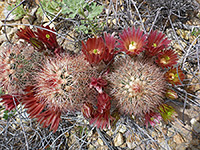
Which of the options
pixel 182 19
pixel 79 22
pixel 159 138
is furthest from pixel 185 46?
pixel 79 22

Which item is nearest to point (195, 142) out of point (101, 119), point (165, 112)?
point (165, 112)

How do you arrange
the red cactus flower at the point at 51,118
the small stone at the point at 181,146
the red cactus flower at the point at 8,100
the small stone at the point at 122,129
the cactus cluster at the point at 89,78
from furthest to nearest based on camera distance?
1. the small stone at the point at 122,129
2. the small stone at the point at 181,146
3. the red cactus flower at the point at 8,100
4. the red cactus flower at the point at 51,118
5. the cactus cluster at the point at 89,78

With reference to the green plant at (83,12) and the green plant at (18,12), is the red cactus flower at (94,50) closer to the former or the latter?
the green plant at (83,12)

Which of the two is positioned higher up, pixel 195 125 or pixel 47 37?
pixel 47 37

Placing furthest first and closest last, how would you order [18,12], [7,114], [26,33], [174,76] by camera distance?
[18,12]
[7,114]
[174,76]
[26,33]

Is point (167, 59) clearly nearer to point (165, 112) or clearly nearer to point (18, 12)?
point (165, 112)

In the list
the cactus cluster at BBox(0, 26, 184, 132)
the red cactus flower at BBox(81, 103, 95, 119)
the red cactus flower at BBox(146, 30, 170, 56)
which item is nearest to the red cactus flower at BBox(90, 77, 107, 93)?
the cactus cluster at BBox(0, 26, 184, 132)

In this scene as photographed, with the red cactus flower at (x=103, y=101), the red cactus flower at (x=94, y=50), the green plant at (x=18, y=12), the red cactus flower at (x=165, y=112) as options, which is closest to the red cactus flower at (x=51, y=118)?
the red cactus flower at (x=103, y=101)
